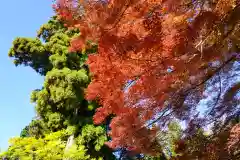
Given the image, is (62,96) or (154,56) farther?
(62,96)

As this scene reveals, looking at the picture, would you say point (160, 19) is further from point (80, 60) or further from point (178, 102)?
point (80, 60)

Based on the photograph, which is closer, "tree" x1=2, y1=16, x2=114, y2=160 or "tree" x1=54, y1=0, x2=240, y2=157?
"tree" x1=54, y1=0, x2=240, y2=157

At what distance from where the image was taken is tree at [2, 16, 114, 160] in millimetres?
11977

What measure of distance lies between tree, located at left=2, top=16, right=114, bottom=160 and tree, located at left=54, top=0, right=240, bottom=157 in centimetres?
438

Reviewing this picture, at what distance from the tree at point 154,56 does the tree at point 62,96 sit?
438 centimetres

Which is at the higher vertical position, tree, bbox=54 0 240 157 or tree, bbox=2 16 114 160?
tree, bbox=2 16 114 160

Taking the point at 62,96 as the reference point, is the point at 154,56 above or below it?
below

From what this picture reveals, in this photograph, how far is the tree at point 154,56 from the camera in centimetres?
502

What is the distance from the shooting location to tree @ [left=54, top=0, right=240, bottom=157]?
5.02m

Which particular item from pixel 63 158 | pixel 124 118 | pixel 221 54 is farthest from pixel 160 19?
pixel 63 158

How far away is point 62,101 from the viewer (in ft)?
39.5

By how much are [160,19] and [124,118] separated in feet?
7.99

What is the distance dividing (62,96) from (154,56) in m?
6.84

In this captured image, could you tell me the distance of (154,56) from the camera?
18.0 feet
